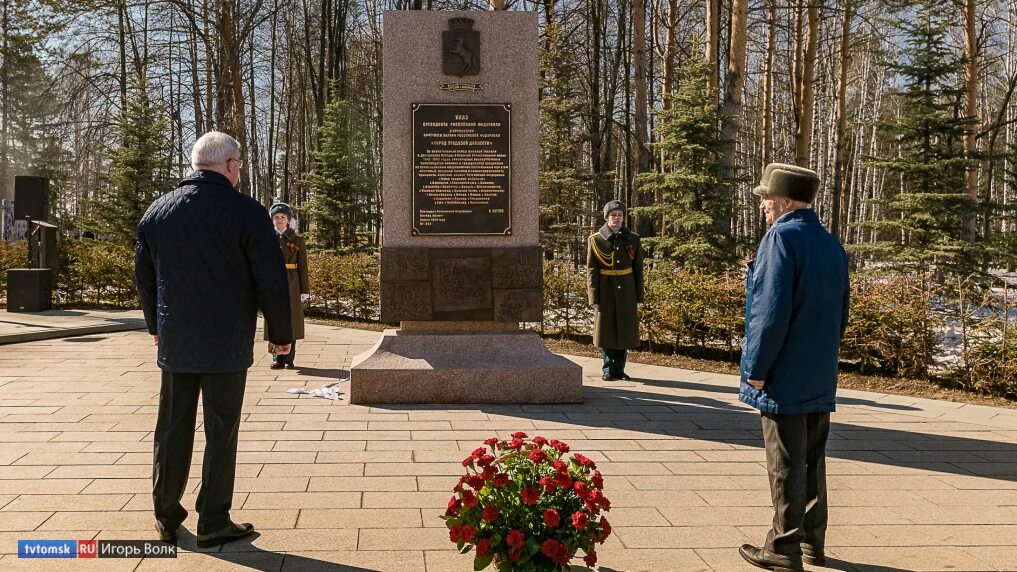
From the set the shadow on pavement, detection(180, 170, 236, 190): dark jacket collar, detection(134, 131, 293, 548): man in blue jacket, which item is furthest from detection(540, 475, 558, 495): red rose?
detection(180, 170, 236, 190): dark jacket collar

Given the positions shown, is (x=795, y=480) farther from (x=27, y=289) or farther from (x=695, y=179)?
(x=27, y=289)

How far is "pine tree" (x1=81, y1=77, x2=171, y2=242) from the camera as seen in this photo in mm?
19031

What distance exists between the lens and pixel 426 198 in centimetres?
693

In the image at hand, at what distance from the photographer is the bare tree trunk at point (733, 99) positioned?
1295 centimetres

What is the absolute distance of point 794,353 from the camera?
334 cm

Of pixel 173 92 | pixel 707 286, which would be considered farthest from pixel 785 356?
pixel 173 92

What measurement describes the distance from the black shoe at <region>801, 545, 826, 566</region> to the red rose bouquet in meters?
1.17

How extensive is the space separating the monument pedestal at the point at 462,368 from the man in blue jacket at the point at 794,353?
3586 mm

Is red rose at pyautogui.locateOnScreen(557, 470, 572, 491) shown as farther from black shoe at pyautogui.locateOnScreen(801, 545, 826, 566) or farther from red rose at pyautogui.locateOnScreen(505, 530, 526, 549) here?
black shoe at pyautogui.locateOnScreen(801, 545, 826, 566)

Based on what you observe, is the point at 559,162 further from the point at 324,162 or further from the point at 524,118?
the point at 524,118

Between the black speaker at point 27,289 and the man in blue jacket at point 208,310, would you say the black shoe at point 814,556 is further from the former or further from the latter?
the black speaker at point 27,289

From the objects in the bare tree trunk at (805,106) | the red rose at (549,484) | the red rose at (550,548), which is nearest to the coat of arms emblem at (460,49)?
the red rose at (549,484)

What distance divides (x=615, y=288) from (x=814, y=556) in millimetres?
5152

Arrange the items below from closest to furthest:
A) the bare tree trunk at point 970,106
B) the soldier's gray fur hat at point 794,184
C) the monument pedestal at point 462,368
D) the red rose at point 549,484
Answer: the red rose at point 549,484 → the soldier's gray fur hat at point 794,184 → the monument pedestal at point 462,368 → the bare tree trunk at point 970,106
